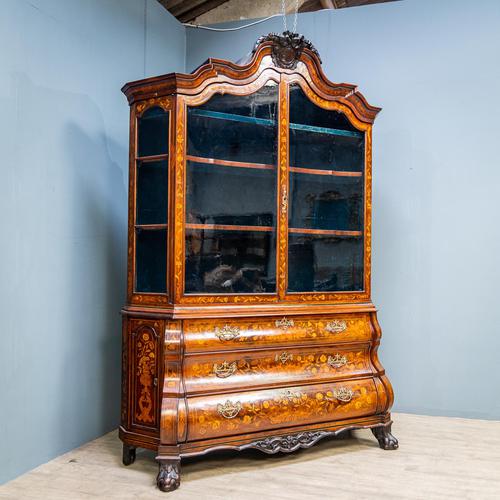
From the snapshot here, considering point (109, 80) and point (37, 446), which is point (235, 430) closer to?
point (37, 446)

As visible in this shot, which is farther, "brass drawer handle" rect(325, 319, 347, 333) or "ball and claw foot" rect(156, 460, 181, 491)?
"brass drawer handle" rect(325, 319, 347, 333)

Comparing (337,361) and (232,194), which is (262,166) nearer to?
(232,194)

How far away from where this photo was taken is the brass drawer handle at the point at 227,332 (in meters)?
2.73

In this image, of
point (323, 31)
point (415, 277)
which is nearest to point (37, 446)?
point (415, 277)

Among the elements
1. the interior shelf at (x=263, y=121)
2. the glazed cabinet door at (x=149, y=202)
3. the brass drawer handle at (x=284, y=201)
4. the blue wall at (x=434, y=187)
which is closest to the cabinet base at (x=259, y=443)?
the glazed cabinet door at (x=149, y=202)

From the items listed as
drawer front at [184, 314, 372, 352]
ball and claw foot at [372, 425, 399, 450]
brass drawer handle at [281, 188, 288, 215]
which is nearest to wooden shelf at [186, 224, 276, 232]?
brass drawer handle at [281, 188, 288, 215]

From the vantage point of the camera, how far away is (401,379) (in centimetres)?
381

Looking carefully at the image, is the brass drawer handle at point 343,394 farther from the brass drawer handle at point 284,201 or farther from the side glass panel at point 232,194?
the brass drawer handle at point 284,201

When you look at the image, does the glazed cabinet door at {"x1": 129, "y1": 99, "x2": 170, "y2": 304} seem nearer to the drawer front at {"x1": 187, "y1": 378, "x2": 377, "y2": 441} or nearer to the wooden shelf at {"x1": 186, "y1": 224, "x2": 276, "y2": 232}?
the wooden shelf at {"x1": 186, "y1": 224, "x2": 276, "y2": 232}

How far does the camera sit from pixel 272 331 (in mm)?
2850

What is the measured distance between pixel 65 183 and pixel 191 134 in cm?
72

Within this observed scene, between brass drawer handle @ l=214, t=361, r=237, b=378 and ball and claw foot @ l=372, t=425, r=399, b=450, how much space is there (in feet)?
2.90

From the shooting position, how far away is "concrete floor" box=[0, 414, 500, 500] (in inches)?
96.7

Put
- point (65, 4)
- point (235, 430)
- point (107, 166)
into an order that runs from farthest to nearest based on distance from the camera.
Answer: point (107, 166) < point (65, 4) < point (235, 430)
